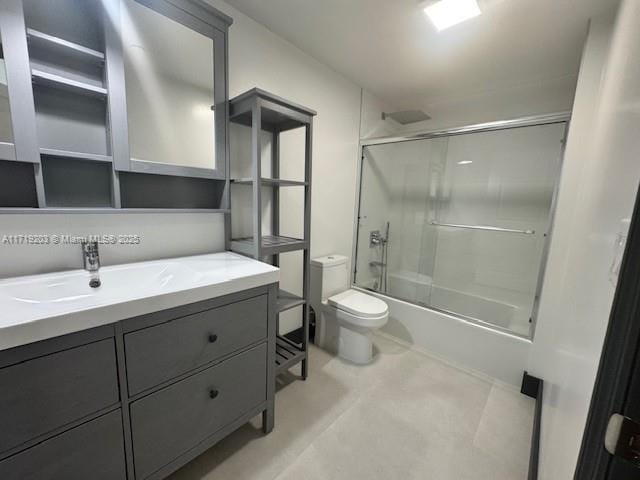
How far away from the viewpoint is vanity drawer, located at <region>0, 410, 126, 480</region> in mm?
735

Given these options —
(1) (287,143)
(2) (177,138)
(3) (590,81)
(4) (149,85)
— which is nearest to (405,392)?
(1) (287,143)

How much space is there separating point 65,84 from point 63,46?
149 millimetres

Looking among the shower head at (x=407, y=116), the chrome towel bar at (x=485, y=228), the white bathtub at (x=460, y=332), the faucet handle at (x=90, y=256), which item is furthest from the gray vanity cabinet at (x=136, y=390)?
the shower head at (x=407, y=116)

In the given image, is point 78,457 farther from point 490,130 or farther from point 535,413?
point 490,130

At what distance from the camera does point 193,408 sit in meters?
1.08

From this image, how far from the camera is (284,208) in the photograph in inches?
80.0

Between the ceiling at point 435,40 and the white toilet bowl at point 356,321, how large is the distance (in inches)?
75.2

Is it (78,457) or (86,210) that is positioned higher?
(86,210)

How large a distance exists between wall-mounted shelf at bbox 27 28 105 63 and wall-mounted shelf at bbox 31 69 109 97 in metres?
0.11

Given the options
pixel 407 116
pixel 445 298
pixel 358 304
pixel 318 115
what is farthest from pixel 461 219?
pixel 318 115

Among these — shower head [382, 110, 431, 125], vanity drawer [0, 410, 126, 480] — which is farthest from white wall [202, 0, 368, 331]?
vanity drawer [0, 410, 126, 480]

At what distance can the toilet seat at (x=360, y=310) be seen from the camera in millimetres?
1938

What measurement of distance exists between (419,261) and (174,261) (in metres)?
2.56

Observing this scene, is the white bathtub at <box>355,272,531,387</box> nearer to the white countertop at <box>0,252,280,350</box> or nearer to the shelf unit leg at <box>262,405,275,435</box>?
the shelf unit leg at <box>262,405,275,435</box>
